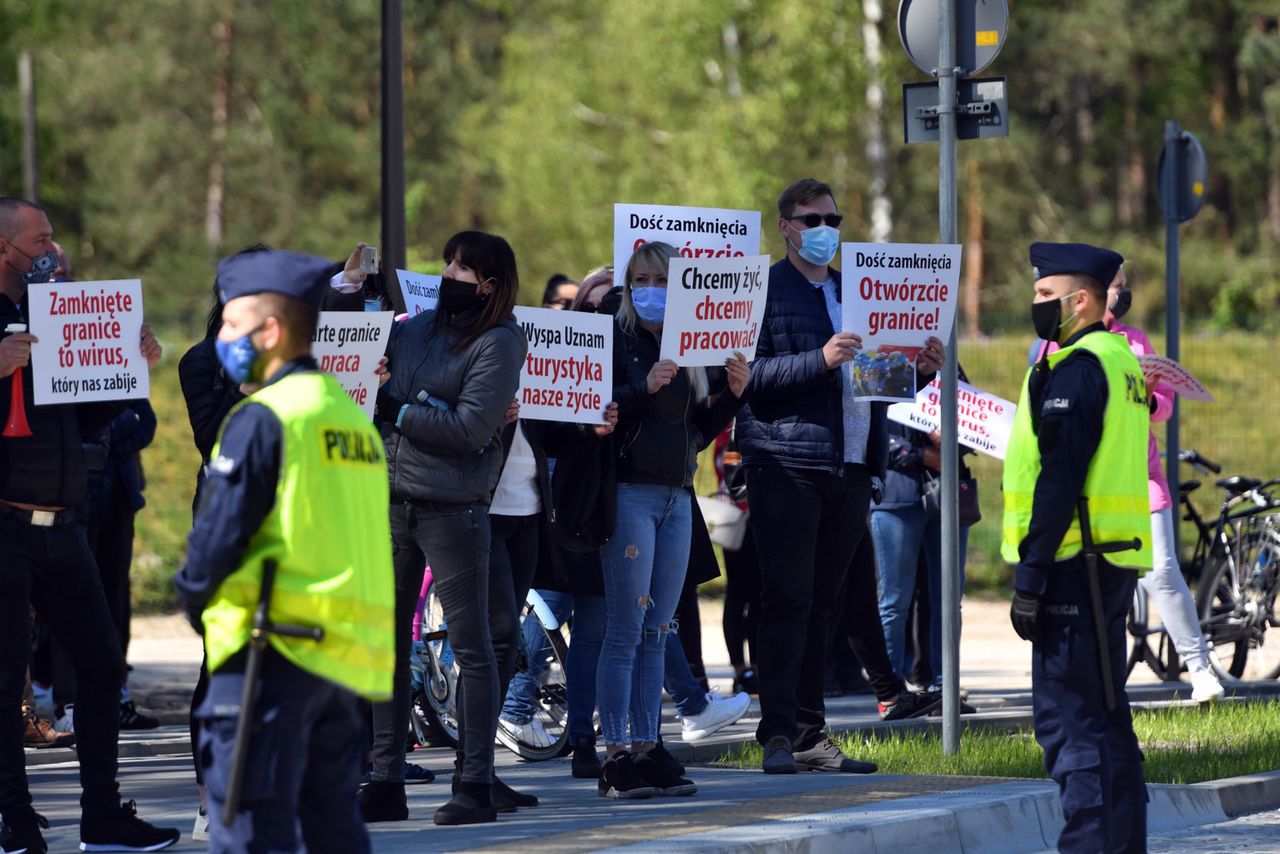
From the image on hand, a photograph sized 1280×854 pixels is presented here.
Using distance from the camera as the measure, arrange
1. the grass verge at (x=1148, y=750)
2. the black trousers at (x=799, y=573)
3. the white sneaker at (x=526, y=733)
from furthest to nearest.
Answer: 1. the white sneaker at (x=526, y=733)
2. the grass verge at (x=1148, y=750)
3. the black trousers at (x=799, y=573)

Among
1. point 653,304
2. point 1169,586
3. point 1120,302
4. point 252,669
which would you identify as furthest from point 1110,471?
point 1169,586

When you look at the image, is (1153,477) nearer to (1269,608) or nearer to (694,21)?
(1269,608)

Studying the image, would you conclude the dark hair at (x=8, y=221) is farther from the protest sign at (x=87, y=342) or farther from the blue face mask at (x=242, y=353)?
the blue face mask at (x=242, y=353)

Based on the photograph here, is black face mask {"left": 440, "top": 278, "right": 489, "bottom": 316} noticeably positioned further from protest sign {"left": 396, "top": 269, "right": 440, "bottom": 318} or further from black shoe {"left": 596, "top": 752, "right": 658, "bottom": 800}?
black shoe {"left": 596, "top": 752, "right": 658, "bottom": 800}

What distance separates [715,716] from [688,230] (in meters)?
2.21

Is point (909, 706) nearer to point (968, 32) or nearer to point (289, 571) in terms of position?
point (968, 32)

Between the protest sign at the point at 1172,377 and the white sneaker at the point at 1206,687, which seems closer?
the protest sign at the point at 1172,377

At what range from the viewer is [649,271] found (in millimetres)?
8102

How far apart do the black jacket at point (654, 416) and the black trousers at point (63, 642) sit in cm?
207

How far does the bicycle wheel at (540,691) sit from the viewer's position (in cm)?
915

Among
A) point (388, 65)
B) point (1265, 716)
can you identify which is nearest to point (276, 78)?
point (388, 65)

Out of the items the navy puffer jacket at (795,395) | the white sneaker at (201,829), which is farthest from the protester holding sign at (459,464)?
the navy puffer jacket at (795,395)

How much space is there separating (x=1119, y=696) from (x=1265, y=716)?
12.0ft

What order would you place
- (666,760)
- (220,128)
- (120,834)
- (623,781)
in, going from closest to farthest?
(120,834)
(623,781)
(666,760)
(220,128)
